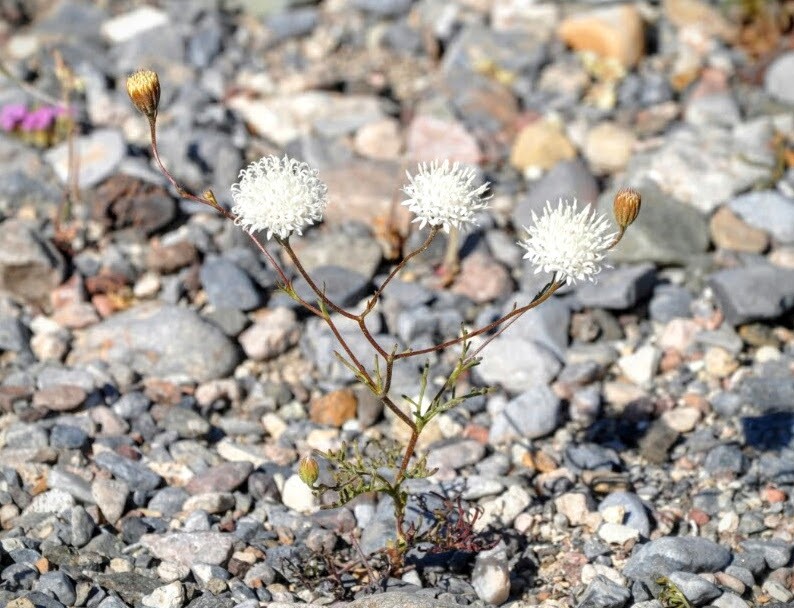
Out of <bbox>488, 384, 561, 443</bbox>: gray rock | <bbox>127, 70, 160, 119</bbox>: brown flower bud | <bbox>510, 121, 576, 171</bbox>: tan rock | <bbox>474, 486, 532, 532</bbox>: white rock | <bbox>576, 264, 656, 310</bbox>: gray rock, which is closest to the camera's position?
<bbox>127, 70, 160, 119</bbox>: brown flower bud

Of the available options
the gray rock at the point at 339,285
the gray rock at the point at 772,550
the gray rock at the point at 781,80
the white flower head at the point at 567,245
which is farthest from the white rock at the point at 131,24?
the gray rock at the point at 772,550

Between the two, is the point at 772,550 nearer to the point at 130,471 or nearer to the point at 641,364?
the point at 641,364

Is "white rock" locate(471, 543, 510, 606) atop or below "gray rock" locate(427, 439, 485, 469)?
below

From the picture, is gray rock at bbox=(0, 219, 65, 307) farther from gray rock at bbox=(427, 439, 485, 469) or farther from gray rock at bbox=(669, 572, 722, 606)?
gray rock at bbox=(669, 572, 722, 606)

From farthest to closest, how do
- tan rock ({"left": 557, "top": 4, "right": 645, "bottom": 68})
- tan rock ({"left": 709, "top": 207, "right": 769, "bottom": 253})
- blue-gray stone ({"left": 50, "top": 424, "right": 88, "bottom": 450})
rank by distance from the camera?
tan rock ({"left": 557, "top": 4, "right": 645, "bottom": 68}), tan rock ({"left": 709, "top": 207, "right": 769, "bottom": 253}), blue-gray stone ({"left": 50, "top": 424, "right": 88, "bottom": 450})

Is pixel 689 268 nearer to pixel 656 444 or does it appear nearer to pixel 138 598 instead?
pixel 656 444

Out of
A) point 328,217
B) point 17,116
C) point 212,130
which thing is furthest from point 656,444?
point 17,116

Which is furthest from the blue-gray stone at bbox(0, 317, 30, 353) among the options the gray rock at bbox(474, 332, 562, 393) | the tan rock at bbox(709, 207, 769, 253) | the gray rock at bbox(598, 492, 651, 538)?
the tan rock at bbox(709, 207, 769, 253)
